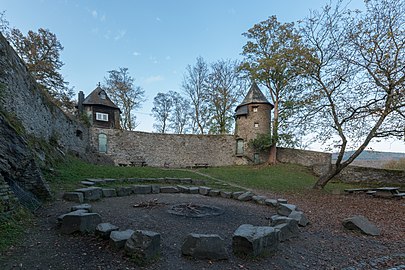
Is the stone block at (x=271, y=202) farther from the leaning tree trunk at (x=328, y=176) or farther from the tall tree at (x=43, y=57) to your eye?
the tall tree at (x=43, y=57)

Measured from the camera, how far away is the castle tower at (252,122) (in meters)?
19.8

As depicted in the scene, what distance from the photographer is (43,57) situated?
17844 millimetres

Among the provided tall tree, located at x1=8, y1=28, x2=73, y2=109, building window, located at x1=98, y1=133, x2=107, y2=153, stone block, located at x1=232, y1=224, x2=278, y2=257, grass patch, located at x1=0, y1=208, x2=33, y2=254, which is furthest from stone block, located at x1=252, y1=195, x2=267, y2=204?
tall tree, located at x1=8, y1=28, x2=73, y2=109

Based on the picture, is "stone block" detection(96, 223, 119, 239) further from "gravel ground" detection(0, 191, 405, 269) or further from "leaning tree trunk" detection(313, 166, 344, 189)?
"leaning tree trunk" detection(313, 166, 344, 189)

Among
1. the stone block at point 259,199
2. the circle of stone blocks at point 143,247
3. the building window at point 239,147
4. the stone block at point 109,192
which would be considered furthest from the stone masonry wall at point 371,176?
the circle of stone blocks at point 143,247

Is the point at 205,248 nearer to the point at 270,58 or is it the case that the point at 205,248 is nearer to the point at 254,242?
the point at 254,242

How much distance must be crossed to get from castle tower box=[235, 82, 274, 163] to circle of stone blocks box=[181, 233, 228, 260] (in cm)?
1724

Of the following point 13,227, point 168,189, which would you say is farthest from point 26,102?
point 13,227

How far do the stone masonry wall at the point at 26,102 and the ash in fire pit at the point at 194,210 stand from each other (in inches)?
191

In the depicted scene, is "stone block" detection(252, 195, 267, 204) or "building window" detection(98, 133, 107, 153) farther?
"building window" detection(98, 133, 107, 153)

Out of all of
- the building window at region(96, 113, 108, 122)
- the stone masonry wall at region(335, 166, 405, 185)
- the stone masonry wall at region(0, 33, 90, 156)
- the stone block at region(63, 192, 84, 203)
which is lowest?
the stone masonry wall at region(335, 166, 405, 185)

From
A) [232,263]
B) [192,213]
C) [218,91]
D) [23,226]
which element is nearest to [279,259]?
[232,263]

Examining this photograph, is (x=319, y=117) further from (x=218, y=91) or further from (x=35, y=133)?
(x=218, y=91)

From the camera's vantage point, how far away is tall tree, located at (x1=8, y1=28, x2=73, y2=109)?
16.7 m
